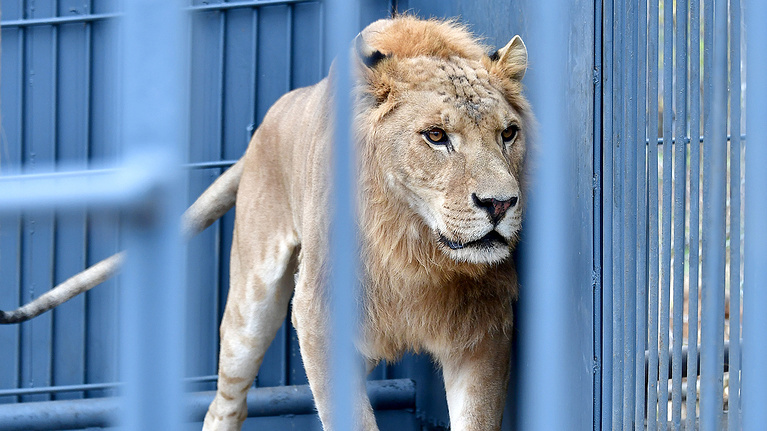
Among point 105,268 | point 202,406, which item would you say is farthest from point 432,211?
point 202,406

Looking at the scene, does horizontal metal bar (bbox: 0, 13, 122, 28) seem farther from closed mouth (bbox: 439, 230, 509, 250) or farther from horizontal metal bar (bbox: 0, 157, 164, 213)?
horizontal metal bar (bbox: 0, 157, 164, 213)

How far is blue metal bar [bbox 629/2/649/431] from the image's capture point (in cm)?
178

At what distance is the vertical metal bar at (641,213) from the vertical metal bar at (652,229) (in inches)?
0.5

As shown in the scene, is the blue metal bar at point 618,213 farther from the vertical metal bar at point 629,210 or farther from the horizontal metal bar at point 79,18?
the horizontal metal bar at point 79,18

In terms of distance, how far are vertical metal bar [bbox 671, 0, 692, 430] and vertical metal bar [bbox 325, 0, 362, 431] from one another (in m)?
0.89

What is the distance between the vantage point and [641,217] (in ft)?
5.90

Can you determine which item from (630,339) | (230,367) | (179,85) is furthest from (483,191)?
(230,367)

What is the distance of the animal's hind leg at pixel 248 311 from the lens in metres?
3.48

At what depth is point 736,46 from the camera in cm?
151

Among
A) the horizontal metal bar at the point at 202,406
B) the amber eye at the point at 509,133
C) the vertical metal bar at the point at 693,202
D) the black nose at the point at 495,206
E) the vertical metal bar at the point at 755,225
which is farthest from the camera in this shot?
the horizontal metal bar at the point at 202,406

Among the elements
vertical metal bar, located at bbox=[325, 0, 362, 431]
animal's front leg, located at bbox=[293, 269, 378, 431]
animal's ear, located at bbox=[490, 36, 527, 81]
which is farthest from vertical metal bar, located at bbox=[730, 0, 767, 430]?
animal's front leg, located at bbox=[293, 269, 378, 431]

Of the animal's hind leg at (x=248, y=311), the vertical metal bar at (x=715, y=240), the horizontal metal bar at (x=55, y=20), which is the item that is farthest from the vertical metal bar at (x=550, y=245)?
the horizontal metal bar at (x=55, y=20)

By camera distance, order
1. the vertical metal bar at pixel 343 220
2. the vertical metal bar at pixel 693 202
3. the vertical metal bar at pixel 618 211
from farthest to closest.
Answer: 1. the vertical metal bar at pixel 618 211
2. the vertical metal bar at pixel 693 202
3. the vertical metal bar at pixel 343 220

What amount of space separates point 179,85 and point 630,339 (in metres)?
1.28
